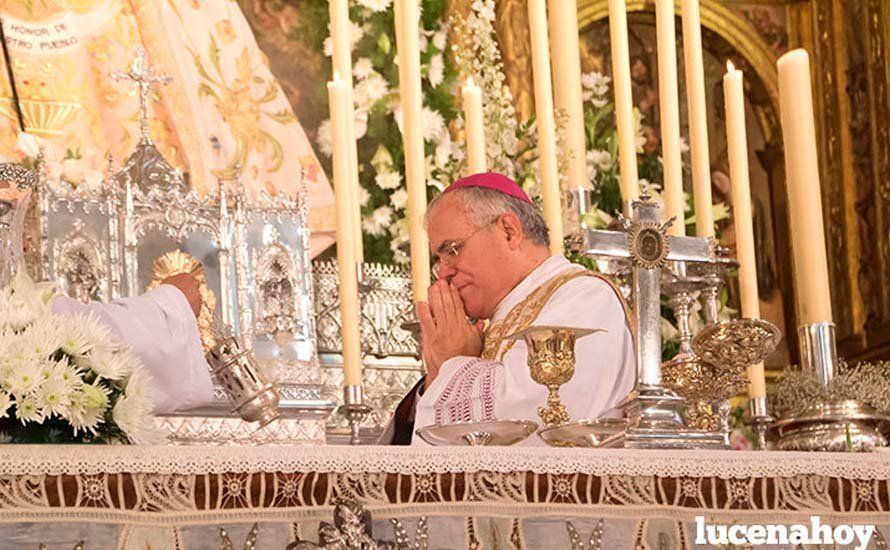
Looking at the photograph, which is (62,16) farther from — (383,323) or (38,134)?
(383,323)

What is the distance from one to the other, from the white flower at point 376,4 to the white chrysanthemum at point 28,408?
3725 mm

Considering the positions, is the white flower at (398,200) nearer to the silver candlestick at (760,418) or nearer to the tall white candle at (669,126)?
the tall white candle at (669,126)

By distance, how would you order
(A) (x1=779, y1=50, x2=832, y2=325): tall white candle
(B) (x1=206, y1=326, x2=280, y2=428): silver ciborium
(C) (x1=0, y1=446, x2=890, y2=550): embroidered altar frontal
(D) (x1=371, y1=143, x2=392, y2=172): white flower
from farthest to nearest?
(D) (x1=371, y1=143, x2=392, y2=172): white flower, (A) (x1=779, y1=50, x2=832, y2=325): tall white candle, (B) (x1=206, y1=326, x2=280, y2=428): silver ciborium, (C) (x1=0, y1=446, x2=890, y2=550): embroidered altar frontal

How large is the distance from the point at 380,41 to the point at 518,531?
12.1 feet

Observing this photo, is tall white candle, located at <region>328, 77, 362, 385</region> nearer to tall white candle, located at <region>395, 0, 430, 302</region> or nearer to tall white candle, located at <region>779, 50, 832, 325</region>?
tall white candle, located at <region>395, 0, 430, 302</region>

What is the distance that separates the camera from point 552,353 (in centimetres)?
289

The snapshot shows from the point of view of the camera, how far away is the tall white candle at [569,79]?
3.71m

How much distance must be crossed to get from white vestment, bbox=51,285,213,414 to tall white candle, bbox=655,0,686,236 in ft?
3.40

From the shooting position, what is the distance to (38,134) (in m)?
5.21

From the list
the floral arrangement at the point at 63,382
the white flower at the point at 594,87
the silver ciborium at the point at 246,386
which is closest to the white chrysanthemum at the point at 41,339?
the floral arrangement at the point at 63,382

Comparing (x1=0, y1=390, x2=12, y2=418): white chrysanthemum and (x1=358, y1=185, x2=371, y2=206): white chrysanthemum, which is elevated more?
(x1=358, y1=185, x2=371, y2=206): white chrysanthemum

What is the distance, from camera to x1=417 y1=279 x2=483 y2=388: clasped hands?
3.55m

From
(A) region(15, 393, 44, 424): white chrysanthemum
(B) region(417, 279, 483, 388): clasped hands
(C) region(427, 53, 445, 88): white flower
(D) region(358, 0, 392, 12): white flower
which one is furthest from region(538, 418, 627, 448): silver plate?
(D) region(358, 0, 392, 12): white flower

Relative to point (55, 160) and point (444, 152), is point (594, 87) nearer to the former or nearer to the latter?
point (444, 152)
